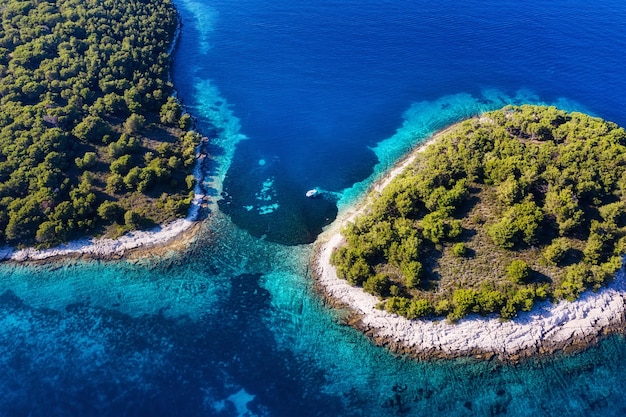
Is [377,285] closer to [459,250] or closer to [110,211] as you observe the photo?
[459,250]

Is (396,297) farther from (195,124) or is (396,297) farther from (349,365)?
(195,124)

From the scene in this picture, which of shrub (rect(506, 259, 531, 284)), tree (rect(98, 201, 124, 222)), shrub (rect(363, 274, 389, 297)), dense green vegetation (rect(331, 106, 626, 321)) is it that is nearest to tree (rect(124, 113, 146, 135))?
tree (rect(98, 201, 124, 222))

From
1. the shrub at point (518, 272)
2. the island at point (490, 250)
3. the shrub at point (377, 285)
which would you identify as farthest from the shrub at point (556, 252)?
the shrub at point (377, 285)

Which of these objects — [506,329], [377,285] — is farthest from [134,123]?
[506,329]

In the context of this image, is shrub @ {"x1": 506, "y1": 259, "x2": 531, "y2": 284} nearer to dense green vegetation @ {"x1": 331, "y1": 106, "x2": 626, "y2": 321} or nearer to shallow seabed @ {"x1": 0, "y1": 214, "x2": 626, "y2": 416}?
dense green vegetation @ {"x1": 331, "y1": 106, "x2": 626, "y2": 321}

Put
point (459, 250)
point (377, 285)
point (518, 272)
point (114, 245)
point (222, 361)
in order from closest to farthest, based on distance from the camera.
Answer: point (222, 361) → point (518, 272) → point (377, 285) → point (459, 250) → point (114, 245)

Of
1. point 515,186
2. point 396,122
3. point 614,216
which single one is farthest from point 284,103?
point 614,216
